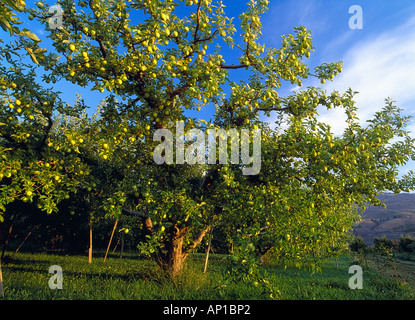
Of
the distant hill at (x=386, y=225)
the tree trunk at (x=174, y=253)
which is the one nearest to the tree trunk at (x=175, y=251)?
the tree trunk at (x=174, y=253)

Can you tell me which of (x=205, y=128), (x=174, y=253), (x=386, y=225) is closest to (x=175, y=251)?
(x=174, y=253)

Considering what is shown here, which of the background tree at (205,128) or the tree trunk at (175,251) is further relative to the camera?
the tree trunk at (175,251)

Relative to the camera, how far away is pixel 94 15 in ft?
23.4

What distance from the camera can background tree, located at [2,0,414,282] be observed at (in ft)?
20.6

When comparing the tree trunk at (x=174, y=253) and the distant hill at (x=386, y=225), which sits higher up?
the tree trunk at (x=174, y=253)

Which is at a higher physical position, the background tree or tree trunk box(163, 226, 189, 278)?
the background tree

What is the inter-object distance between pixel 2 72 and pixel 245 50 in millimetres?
7609

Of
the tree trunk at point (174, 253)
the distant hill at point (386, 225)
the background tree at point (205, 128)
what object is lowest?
the distant hill at point (386, 225)

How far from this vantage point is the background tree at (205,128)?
6.29 meters

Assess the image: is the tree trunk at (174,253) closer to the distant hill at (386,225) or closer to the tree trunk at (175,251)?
the tree trunk at (175,251)

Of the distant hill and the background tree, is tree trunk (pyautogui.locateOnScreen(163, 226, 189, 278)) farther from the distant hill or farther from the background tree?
the distant hill

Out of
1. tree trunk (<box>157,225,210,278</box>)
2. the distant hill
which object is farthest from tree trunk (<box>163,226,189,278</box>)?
the distant hill
